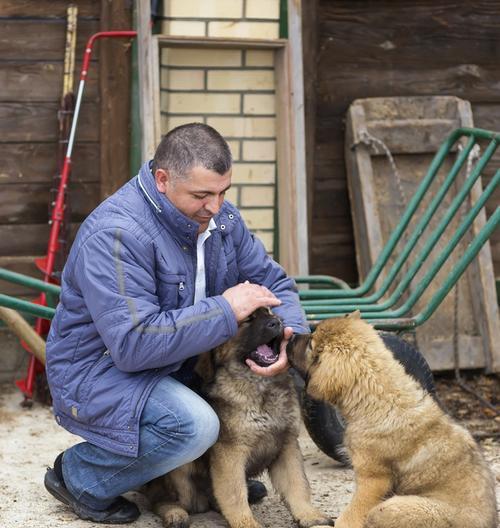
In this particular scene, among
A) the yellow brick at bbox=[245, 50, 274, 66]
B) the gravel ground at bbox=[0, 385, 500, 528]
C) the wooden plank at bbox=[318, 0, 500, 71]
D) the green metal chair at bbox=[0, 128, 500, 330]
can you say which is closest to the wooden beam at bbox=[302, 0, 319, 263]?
the wooden plank at bbox=[318, 0, 500, 71]

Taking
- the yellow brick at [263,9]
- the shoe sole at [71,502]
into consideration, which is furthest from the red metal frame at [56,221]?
the shoe sole at [71,502]

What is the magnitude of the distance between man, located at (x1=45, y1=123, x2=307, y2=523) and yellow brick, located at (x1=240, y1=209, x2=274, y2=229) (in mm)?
2345

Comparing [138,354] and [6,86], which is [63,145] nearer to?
[6,86]

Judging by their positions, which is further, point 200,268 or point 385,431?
point 200,268

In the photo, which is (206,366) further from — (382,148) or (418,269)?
(382,148)

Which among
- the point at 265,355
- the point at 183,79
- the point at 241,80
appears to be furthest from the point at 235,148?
the point at 265,355

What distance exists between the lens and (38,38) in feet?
21.8

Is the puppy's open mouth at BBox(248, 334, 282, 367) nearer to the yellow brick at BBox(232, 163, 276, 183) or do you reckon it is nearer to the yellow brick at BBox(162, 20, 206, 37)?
the yellow brick at BBox(232, 163, 276, 183)

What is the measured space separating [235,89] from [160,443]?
309cm

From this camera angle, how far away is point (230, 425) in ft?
14.4

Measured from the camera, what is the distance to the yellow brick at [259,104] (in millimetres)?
6832

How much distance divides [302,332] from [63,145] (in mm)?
2659

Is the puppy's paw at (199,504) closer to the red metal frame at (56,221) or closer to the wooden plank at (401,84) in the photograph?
the red metal frame at (56,221)

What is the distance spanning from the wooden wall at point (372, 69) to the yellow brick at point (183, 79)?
0.73m
